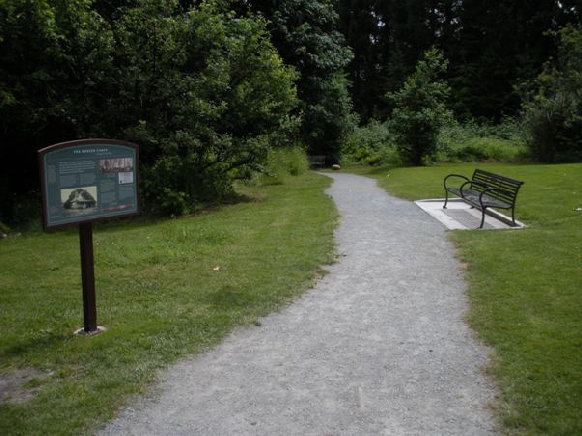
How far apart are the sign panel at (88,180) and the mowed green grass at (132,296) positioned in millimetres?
1158

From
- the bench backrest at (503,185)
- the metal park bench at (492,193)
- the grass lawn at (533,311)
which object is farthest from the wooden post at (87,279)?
the bench backrest at (503,185)

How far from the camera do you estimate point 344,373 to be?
14.0ft

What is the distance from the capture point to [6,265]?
27.2 ft

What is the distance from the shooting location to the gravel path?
11.7ft

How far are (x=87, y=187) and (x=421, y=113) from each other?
62.0 ft

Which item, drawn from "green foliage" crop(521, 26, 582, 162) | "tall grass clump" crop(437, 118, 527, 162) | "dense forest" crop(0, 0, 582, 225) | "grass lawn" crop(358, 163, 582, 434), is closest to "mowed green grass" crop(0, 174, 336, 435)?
"grass lawn" crop(358, 163, 582, 434)

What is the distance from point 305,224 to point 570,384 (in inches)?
265

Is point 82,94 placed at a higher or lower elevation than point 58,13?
lower

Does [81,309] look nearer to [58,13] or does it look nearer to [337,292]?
[337,292]

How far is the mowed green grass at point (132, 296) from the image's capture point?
4035 mm

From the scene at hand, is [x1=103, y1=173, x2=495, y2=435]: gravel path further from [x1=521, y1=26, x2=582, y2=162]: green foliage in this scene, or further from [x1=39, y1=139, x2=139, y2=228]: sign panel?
[x1=521, y1=26, x2=582, y2=162]: green foliage

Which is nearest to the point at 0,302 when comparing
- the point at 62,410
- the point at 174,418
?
the point at 62,410

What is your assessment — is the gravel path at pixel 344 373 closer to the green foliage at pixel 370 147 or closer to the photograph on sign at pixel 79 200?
the photograph on sign at pixel 79 200

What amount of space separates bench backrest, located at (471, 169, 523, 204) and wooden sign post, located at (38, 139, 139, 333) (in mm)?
6797
